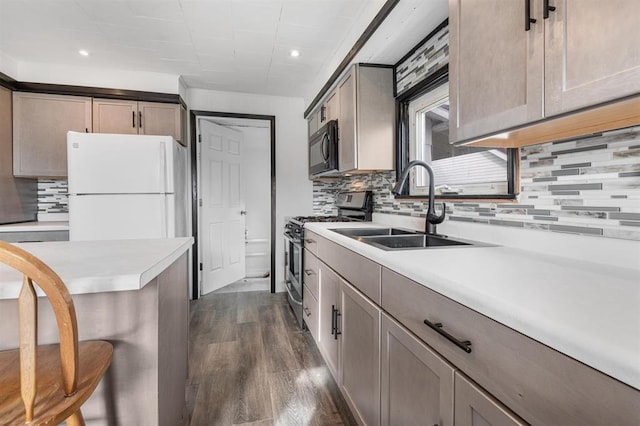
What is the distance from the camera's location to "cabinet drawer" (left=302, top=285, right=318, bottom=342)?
7.09ft

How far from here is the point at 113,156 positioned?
2588mm

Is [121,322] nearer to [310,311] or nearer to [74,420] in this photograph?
[74,420]

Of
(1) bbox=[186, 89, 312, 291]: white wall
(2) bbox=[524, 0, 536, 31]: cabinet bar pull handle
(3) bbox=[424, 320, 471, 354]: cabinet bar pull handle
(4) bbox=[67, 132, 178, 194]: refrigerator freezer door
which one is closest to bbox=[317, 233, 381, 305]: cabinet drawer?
(3) bbox=[424, 320, 471, 354]: cabinet bar pull handle

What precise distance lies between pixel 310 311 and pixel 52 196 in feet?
9.48

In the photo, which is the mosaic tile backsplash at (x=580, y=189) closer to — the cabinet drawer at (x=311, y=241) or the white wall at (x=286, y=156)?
the cabinet drawer at (x=311, y=241)

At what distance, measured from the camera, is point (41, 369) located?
748 millimetres

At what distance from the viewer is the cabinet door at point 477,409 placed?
613mm

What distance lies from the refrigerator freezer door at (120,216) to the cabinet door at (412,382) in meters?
2.24

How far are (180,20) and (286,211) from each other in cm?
213

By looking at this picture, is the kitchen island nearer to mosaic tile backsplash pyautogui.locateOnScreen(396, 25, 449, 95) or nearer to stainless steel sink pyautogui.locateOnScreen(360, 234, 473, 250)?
stainless steel sink pyautogui.locateOnScreen(360, 234, 473, 250)

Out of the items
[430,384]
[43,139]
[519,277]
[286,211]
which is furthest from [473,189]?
[43,139]

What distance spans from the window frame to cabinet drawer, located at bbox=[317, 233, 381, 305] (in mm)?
627

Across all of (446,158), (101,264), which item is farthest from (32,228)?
(446,158)

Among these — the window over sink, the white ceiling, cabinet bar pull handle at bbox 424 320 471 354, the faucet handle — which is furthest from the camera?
the white ceiling
